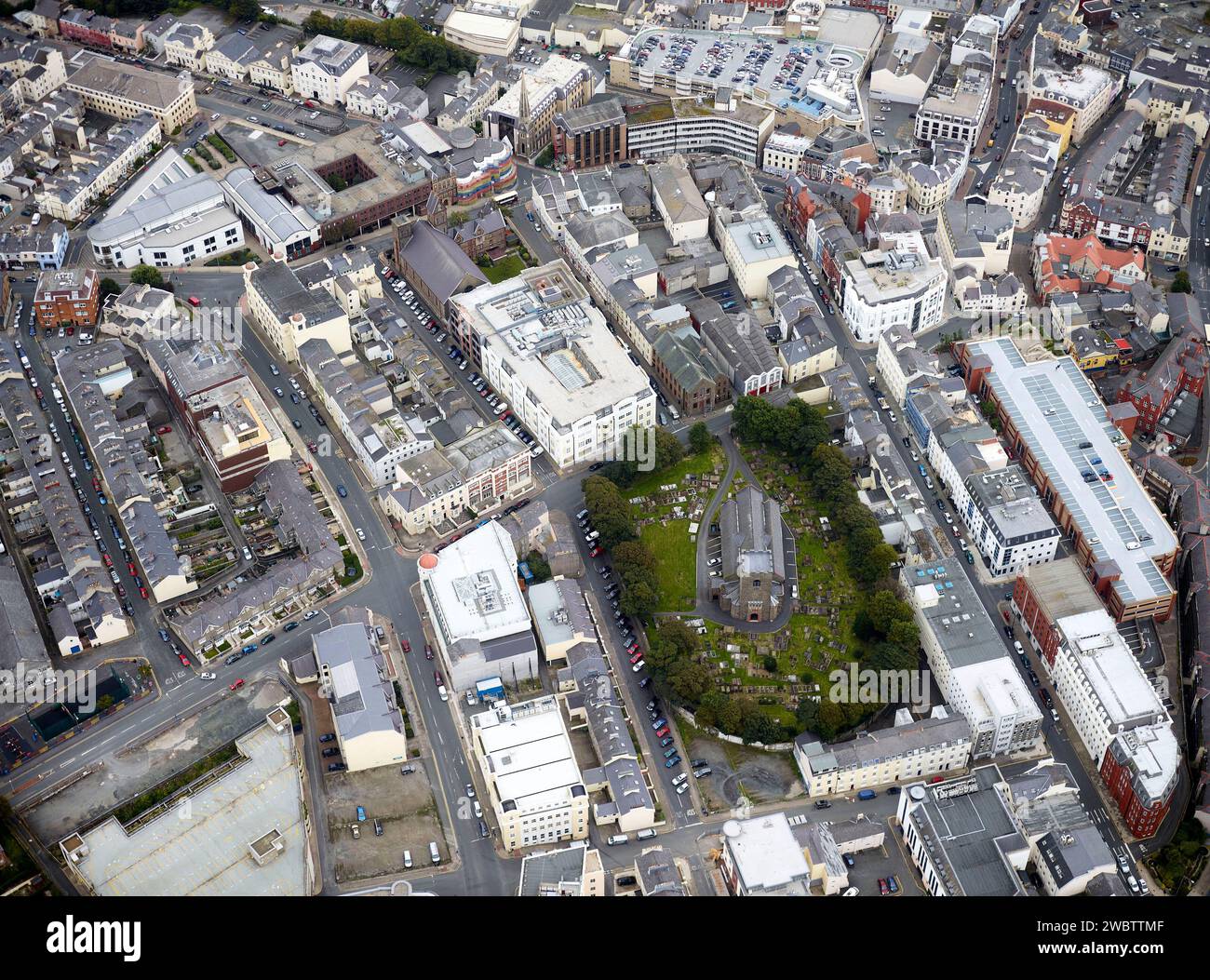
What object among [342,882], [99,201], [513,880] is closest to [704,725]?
[513,880]

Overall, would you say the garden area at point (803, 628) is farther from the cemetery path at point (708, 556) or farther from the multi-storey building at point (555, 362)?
the multi-storey building at point (555, 362)

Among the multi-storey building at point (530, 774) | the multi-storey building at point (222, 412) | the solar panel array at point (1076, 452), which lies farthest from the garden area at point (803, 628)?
the multi-storey building at point (222, 412)

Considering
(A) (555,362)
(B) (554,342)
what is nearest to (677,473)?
(A) (555,362)

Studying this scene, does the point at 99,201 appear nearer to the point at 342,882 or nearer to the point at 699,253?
the point at 699,253

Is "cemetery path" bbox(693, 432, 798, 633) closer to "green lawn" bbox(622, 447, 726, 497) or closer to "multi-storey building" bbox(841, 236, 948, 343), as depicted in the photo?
"green lawn" bbox(622, 447, 726, 497)

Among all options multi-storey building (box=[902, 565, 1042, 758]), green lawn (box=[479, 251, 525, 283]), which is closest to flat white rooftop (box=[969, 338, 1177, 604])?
multi-storey building (box=[902, 565, 1042, 758])
